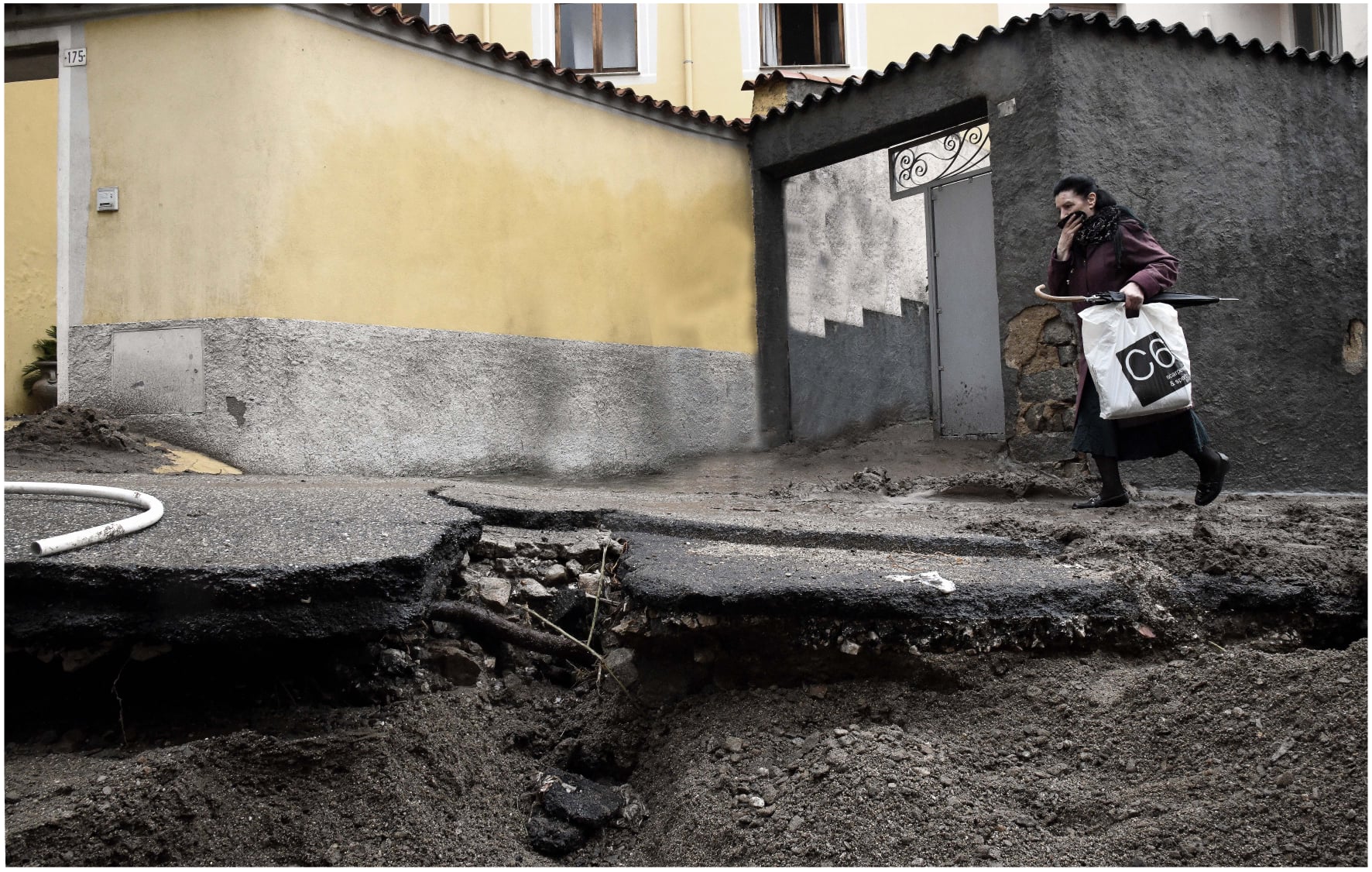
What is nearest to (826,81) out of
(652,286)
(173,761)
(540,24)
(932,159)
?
(932,159)

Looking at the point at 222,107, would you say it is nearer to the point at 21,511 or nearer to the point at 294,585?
the point at 21,511

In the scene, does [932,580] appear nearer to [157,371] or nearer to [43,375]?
[157,371]

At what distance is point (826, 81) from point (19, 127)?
252 inches

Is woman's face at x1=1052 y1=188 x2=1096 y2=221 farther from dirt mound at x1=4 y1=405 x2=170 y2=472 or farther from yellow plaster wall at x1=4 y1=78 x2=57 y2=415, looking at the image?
yellow plaster wall at x1=4 y1=78 x2=57 y2=415

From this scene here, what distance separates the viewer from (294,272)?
585 centimetres

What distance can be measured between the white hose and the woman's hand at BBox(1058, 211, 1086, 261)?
370 cm

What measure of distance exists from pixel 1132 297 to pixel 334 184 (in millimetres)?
4422

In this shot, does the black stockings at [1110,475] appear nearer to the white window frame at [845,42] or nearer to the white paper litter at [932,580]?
the white paper litter at [932,580]

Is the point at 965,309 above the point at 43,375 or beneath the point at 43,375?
above

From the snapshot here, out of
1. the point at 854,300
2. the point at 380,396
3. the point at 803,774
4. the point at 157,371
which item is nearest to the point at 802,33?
the point at 854,300

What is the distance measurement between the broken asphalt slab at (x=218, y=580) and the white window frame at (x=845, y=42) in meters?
9.34

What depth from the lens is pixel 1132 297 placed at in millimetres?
4086

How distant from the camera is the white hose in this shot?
2.48 m

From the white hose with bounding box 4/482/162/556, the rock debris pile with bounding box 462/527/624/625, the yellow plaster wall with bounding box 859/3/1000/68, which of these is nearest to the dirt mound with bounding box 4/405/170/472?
the white hose with bounding box 4/482/162/556
